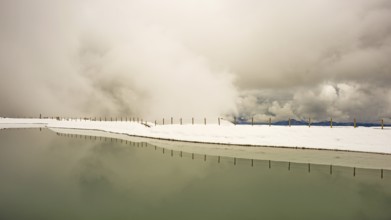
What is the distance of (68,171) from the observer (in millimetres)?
32125

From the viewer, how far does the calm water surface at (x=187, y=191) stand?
59.8 feet

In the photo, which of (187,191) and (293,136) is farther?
(293,136)

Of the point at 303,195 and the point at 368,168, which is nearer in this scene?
the point at 303,195

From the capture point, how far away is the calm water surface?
1822 centimetres

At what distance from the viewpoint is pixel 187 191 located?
958 inches

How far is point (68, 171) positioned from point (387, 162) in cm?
3935

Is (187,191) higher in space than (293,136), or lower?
lower

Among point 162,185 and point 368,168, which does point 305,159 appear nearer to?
point 368,168

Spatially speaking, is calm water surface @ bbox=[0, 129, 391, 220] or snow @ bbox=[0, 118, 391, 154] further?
snow @ bbox=[0, 118, 391, 154]

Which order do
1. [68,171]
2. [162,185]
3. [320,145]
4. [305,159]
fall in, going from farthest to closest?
[320,145] → [305,159] → [68,171] → [162,185]

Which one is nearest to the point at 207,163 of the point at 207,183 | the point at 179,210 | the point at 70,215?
the point at 207,183

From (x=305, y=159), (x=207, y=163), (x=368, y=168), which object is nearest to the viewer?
(x=368, y=168)

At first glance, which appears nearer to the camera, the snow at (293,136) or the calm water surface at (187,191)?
the calm water surface at (187,191)

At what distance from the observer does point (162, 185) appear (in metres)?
26.4
